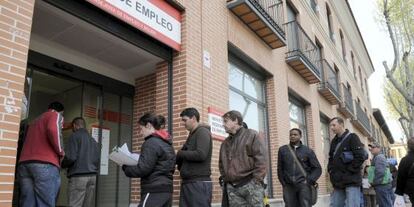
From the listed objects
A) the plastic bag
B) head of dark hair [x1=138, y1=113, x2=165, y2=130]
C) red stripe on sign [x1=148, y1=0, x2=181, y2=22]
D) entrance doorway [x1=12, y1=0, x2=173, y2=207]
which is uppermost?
red stripe on sign [x1=148, y1=0, x2=181, y2=22]

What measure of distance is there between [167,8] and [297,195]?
3.57m

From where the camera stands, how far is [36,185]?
12.3 ft

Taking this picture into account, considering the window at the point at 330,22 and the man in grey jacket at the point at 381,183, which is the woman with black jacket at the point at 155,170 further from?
the window at the point at 330,22

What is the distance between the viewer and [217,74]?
21.4ft

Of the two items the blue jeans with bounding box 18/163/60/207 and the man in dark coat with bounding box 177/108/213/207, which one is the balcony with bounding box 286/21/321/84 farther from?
the blue jeans with bounding box 18/163/60/207

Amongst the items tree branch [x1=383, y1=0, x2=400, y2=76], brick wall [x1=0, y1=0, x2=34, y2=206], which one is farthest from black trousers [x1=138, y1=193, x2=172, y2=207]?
tree branch [x1=383, y1=0, x2=400, y2=76]

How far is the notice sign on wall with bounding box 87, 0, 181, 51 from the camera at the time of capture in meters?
4.71

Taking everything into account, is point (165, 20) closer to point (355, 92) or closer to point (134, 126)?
point (134, 126)

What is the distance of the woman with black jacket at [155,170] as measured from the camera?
12.4 ft

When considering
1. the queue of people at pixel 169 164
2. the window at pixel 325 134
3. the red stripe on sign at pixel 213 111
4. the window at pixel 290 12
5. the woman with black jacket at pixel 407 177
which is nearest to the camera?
the queue of people at pixel 169 164

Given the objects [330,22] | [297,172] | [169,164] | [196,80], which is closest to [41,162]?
[169,164]

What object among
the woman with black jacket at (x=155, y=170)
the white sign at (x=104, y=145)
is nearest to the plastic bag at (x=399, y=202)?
the white sign at (x=104, y=145)

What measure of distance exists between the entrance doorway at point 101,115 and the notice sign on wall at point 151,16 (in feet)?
6.11

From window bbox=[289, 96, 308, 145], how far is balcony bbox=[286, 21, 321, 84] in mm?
835
